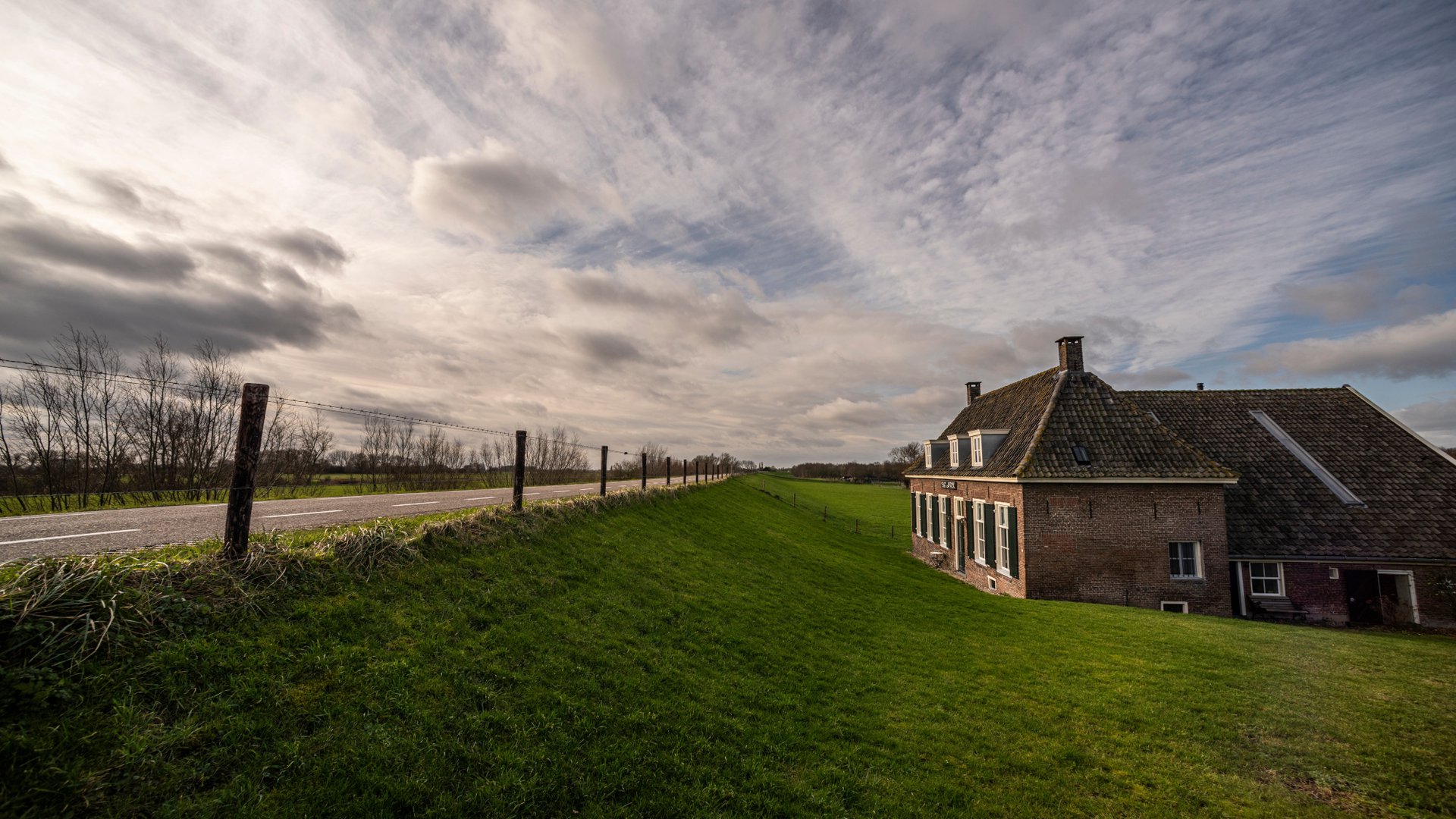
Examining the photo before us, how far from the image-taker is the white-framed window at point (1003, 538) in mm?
18922

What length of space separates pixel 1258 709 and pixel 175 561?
48.1 feet

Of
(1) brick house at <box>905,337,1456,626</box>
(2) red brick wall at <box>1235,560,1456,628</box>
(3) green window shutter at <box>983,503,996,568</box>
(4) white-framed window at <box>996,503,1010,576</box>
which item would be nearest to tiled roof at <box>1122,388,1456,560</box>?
(1) brick house at <box>905,337,1456,626</box>

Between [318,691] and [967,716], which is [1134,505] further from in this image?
[318,691]

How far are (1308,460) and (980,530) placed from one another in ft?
43.1

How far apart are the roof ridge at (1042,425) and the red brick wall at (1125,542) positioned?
1210 mm

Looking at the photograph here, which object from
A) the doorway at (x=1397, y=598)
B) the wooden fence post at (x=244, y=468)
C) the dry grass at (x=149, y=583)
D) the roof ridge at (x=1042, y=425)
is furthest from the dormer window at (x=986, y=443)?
the wooden fence post at (x=244, y=468)

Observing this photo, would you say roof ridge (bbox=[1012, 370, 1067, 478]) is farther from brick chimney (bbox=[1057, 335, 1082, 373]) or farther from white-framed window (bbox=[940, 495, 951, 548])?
white-framed window (bbox=[940, 495, 951, 548])

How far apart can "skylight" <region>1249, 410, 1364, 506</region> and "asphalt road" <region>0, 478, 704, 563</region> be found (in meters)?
30.6

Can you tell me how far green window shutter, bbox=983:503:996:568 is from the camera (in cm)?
2019

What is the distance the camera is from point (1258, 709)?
834cm

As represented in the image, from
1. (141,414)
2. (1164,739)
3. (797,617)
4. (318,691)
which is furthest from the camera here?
(141,414)

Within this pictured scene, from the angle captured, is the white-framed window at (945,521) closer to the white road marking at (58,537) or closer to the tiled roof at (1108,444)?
the tiled roof at (1108,444)

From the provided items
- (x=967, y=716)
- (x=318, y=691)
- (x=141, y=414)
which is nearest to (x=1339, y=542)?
(x=967, y=716)

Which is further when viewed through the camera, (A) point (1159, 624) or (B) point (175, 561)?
(A) point (1159, 624)
